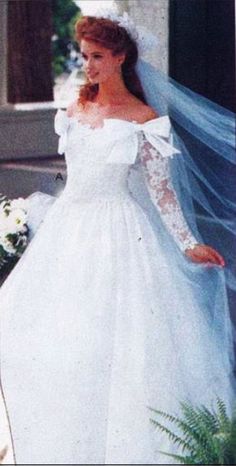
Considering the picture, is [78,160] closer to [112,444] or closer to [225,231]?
[225,231]

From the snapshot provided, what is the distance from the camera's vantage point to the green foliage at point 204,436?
3.22 meters

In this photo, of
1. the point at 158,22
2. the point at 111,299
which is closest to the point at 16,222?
the point at 111,299

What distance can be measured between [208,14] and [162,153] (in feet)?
3.90

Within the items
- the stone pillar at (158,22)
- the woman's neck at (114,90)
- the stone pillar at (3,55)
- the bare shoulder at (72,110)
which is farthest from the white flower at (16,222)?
the stone pillar at (3,55)

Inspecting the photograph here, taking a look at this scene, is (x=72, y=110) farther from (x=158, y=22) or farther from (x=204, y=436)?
(x=204, y=436)

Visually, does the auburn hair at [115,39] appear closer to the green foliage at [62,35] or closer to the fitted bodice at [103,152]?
the fitted bodice at [103,152]

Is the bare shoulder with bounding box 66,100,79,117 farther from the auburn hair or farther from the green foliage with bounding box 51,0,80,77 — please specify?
the green foliage with bounding box 51,0,80,77

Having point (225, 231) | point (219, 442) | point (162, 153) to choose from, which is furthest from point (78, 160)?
point (219, 442)

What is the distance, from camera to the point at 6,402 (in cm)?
363

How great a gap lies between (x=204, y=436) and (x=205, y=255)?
62cm

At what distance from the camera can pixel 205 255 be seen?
140 inches

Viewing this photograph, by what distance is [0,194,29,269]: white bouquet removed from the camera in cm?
413

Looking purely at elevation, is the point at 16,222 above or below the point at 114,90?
below

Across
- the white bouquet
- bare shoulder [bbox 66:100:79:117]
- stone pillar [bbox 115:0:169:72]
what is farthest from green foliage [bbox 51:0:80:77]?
bare shoulder [bbox 66:100:79:117]
